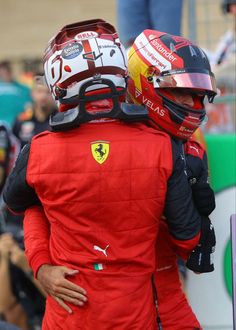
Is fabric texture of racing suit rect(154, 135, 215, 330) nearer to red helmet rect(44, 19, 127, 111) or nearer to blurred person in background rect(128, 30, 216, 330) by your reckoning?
blurred person in background rect(128, 30, 216, 330)

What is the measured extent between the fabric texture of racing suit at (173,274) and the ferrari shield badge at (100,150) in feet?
1.30

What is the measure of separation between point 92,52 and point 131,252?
0.77 m

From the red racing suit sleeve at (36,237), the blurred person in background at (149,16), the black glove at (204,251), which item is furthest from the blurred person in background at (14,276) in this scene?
the black glove at (204,251)

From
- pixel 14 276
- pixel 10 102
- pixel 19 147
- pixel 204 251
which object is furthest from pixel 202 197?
pixel 10 102

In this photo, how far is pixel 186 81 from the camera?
3139 mm

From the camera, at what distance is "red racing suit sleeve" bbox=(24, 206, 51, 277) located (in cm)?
309

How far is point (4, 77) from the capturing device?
49.9ft

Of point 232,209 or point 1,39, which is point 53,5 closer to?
point 1,39

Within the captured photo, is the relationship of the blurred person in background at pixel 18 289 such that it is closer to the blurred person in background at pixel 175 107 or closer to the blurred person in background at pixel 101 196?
the blurred person in background at pixel 175 107

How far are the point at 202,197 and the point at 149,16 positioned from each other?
101 inches

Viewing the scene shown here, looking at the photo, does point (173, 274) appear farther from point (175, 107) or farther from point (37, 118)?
point (37, 118)

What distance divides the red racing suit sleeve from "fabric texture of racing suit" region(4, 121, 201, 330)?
117mm

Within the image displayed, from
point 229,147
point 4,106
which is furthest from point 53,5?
point 229,147

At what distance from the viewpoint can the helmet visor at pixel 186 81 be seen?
10.3ft
